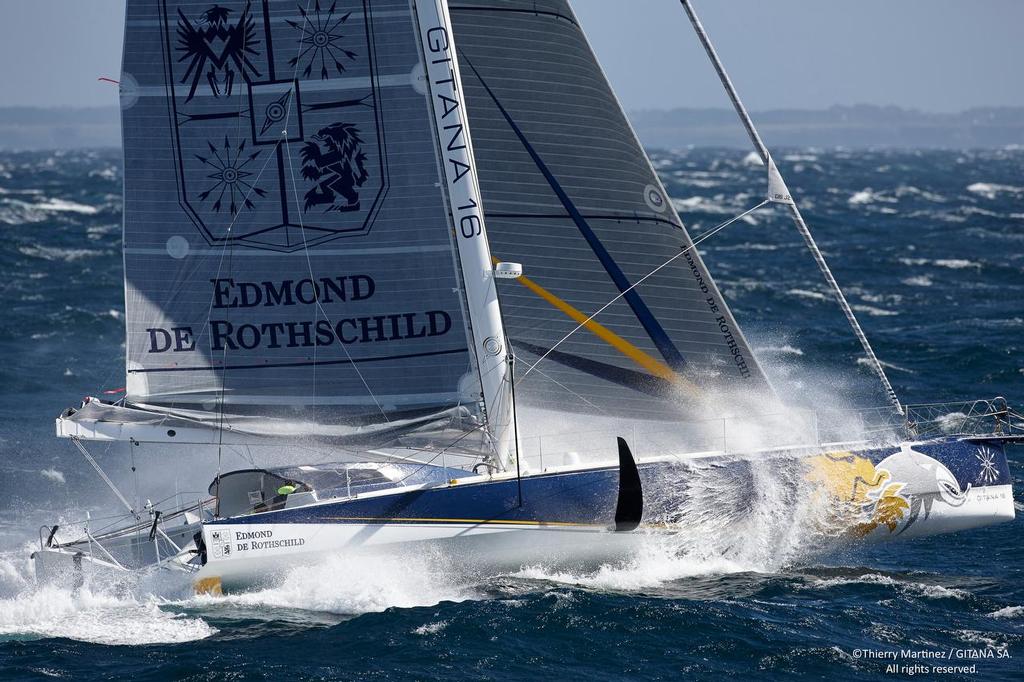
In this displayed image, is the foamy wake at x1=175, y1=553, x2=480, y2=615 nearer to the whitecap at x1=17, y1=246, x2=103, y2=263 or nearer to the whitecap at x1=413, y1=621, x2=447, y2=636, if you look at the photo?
the whitecap at x1=413, y1=621, x2=447, y2=636

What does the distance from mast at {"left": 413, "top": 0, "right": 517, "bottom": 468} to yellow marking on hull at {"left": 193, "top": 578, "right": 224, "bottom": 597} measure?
3.31 meters

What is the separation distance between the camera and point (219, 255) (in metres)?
14.3

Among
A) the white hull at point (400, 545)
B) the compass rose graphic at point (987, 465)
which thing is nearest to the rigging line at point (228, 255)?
the white hull at point (400, 545)

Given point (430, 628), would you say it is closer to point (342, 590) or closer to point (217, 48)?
point (342, 590)

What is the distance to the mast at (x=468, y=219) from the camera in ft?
45.1

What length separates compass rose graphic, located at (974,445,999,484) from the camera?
15.1m

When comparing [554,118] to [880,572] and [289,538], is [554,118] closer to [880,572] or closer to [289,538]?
[289,538]

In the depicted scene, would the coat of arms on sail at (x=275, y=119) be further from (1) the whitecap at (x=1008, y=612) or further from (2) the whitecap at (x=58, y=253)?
(2) the whitecap at (x=58, y=253)

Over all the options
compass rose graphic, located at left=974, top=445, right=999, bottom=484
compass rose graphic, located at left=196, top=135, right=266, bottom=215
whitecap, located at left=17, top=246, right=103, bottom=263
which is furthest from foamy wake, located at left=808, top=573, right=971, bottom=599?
whitecap, located at left=17, top=246, right=103, bottom=263

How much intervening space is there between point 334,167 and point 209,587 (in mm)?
4734

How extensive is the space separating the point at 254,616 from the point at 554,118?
6.47m

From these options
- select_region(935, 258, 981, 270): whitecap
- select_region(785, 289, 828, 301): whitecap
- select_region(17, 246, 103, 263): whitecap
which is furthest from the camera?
select_region(17, 246, 103, 263): whitecap

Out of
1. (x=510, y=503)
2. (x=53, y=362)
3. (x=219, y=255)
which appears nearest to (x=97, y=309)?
(x=53, y=362)

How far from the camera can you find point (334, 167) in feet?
46.4
